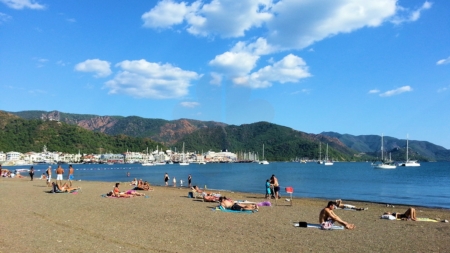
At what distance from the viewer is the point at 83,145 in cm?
19925

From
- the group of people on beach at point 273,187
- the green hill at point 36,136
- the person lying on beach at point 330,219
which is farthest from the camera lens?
the green hill at point 36,136

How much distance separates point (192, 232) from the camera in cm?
1102

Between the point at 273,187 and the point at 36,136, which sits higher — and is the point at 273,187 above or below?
below

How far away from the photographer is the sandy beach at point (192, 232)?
8914 millimetres

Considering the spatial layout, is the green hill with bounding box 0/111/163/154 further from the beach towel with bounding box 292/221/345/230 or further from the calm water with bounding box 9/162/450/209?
the beach towel with bounding box 292/221/345/230

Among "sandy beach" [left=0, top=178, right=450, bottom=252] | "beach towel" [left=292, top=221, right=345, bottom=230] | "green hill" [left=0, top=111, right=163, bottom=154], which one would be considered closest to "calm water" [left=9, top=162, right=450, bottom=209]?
"sandy beach" [left=0, top=178, right=450, bottom=252]

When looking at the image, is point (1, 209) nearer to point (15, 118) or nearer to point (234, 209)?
point (234, 209)

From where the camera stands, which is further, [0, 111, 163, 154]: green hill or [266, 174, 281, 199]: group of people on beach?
[0, 111, 163, 154]: green hill

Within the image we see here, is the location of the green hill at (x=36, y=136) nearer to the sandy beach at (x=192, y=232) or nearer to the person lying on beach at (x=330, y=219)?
the sandy beach at (x=192, y=232)

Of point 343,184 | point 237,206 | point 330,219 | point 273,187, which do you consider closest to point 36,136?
point 343,184

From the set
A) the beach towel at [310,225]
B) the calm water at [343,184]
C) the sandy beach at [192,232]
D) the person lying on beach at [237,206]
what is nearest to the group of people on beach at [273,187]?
the person lying on beach at [237,206]

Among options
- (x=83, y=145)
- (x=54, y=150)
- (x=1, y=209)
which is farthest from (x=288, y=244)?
(x=83, y=145)

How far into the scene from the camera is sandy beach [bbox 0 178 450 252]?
8.91 metres

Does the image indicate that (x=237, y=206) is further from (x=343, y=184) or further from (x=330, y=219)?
(x=343, y=184)
